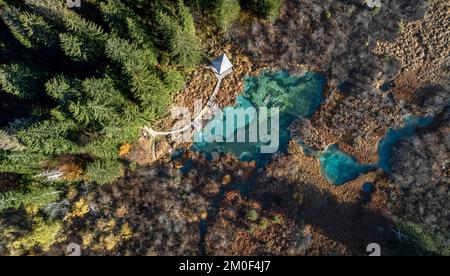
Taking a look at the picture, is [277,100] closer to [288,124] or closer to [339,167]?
[288,124]

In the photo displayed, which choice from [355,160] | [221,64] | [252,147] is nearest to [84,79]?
[221,64]

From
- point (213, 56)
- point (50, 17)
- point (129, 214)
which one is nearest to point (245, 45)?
point (213, 56)

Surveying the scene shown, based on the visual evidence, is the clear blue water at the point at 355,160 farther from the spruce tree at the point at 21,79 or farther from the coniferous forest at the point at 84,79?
the spruce tree at the point at 21,79

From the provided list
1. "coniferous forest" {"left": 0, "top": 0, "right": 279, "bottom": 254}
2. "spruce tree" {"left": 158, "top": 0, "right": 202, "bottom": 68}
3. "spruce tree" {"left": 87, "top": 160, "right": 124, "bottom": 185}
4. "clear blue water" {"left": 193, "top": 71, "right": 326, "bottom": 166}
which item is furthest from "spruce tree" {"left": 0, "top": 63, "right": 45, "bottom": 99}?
"clear blue water" {"left": 193, "top": 71, "right": 326, "bottom": 166}

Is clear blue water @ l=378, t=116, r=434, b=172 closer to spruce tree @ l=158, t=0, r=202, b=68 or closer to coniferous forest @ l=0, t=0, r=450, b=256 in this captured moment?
coniferous forest @ l=0, t=0, r=450, b=256

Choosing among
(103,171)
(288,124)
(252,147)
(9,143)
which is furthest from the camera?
(288,124)

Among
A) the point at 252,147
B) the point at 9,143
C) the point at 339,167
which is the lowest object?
the point at 339,167
